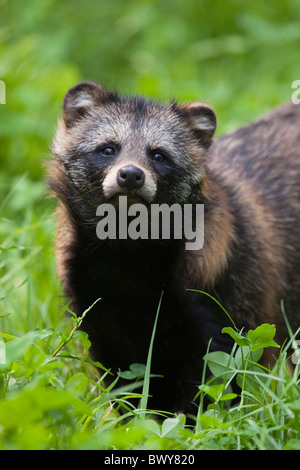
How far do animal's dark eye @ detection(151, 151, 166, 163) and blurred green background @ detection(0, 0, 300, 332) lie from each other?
205cm

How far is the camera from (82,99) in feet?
14.5

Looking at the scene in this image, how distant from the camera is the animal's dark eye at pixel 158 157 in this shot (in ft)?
13.6

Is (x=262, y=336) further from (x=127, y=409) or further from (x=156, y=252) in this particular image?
(x=156, y=252)

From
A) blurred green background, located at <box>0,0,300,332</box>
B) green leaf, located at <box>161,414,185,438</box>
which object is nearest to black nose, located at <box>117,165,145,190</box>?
green leaf, located at <box>161,414,185,438</box>

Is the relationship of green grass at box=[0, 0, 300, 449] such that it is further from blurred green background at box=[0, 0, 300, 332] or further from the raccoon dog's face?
the raccoon dog's face

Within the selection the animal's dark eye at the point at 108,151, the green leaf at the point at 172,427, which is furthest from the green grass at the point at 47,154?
the animal's dark eye at the point at 108,151

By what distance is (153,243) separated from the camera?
416cm

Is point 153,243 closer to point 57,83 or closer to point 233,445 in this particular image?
point 233,445

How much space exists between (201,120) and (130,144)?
1.87ft

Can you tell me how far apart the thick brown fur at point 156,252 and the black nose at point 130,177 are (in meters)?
0.09

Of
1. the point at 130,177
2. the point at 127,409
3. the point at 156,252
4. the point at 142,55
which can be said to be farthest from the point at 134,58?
the point at 127,409

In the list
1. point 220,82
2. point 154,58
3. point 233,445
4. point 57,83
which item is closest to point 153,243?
point 233,445

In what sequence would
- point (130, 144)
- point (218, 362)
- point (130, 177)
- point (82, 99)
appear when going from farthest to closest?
point (82, 99)
point (130, 144)
point (130, 177)
point (218, 362)

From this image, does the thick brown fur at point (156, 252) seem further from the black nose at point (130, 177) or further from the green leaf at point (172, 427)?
the green leaf at point (172, 427)
